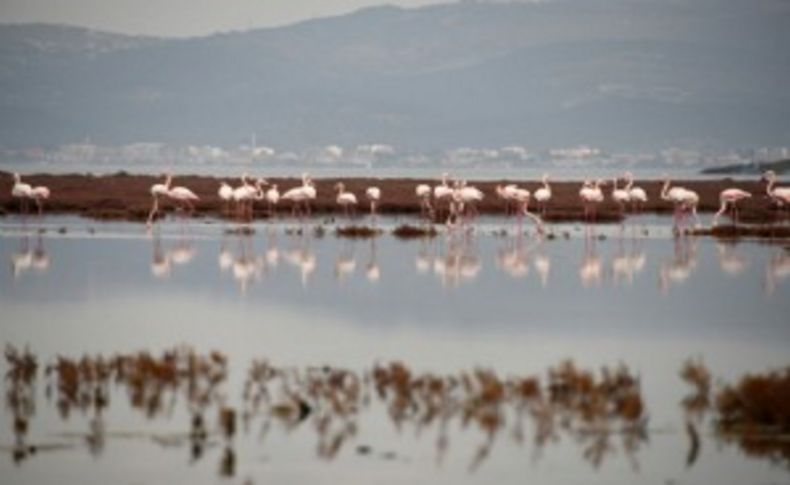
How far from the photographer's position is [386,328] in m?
24.8

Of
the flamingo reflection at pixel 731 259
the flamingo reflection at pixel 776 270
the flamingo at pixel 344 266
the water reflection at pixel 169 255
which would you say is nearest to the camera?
the flamingo reflection at pixel 776 270

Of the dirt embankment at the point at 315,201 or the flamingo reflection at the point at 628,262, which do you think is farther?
the dirt embankment at the point at 315,201

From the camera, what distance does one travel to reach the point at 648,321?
85.6 ft

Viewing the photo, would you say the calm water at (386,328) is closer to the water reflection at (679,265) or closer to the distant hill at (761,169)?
the water reflection at (679,265)

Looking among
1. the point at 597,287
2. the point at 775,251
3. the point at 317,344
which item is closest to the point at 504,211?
the point at 775,251

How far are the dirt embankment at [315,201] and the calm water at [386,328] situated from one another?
906cm

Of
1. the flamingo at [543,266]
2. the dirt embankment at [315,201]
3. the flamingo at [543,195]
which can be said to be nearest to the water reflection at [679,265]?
the flamingo at [543,266]

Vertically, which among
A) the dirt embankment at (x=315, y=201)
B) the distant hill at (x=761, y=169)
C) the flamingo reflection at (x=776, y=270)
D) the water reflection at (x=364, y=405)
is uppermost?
the distant hill at (x=761, y=169)

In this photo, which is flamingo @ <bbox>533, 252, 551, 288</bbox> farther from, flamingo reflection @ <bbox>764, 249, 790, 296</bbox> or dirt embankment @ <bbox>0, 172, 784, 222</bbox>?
dirt embankment @ <bbox>0, 172, 784, 222</bbox>

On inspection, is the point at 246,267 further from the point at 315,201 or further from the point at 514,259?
the point at 315,201

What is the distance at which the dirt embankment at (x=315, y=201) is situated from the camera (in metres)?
57.9

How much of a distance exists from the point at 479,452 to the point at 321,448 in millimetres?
1275

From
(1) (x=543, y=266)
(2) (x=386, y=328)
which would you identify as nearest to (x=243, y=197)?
(1) (x=543, y=266)

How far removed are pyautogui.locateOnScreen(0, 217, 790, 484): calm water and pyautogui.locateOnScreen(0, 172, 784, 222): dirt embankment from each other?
906 cm
